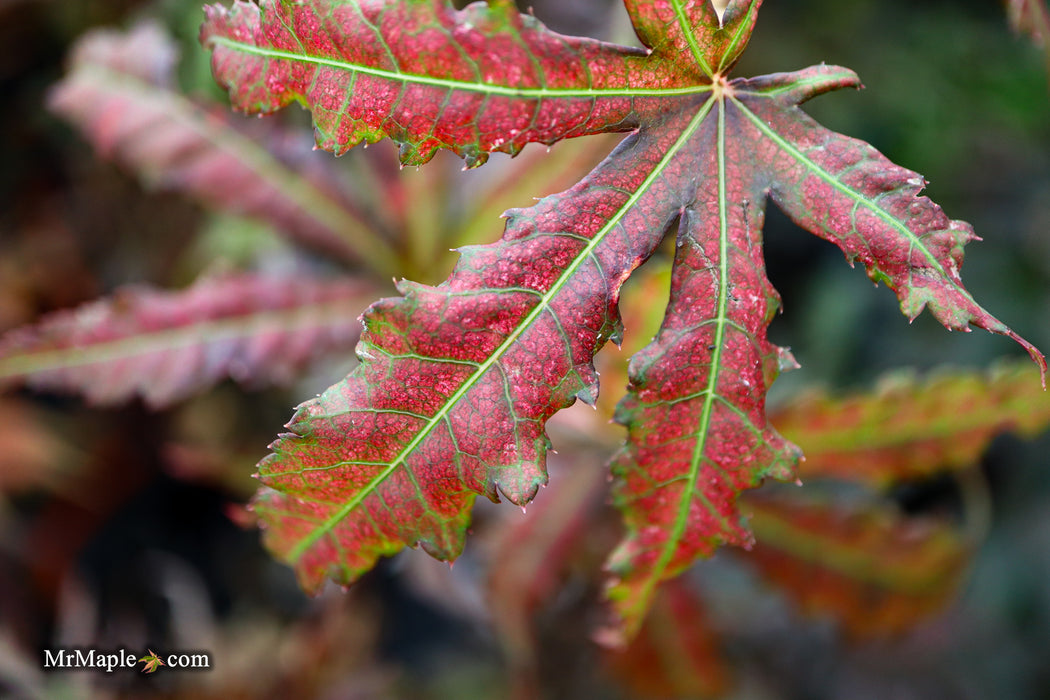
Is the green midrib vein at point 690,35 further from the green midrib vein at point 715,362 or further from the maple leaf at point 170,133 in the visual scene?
the maple leaf at point 170,133

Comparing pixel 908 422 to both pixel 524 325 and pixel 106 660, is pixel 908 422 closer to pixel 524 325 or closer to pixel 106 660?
pixel 524 325

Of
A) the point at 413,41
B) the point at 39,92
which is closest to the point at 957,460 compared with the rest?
the point at 413,41

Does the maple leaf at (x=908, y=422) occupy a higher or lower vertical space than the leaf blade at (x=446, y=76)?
lower

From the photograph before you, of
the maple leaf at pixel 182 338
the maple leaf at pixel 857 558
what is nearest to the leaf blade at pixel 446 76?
the maple leaf at pixel 182 338

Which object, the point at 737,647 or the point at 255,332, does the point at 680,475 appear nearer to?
the point at 255,332

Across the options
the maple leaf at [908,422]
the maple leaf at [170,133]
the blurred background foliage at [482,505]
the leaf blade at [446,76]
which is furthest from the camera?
the blurred background foliage at [482,505]

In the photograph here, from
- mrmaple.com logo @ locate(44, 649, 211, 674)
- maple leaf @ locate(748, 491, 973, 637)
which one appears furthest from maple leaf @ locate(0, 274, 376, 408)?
maple leaf @ locate(748, 491, 973, 637)
